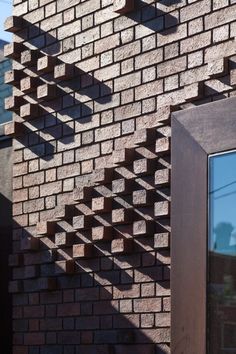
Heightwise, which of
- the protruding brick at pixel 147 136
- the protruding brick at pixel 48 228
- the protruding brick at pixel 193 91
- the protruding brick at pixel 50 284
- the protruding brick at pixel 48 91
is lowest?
the protruding brick at pixel 50 284

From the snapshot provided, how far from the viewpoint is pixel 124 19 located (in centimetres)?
497

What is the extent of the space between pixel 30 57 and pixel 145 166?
1176mm

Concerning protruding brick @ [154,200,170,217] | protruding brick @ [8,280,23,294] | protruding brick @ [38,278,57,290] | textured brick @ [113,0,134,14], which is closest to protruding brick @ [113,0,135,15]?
textured brick @ [113,0,134,14]

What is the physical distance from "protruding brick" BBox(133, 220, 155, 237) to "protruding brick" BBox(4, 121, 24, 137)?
45.5 inches

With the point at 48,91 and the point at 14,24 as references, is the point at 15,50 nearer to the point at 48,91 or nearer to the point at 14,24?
the point at 14,24

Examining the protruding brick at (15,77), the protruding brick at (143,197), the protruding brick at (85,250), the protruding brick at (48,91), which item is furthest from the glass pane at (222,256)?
the protruding brick at (15,77)

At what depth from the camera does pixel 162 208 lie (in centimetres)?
457

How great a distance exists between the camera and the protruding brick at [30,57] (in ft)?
18.0

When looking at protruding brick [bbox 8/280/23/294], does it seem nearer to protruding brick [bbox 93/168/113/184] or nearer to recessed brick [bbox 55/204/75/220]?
recessed brick [bbox 55/204/75/220]

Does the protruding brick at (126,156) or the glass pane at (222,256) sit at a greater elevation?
the protruding brick at (126,156)

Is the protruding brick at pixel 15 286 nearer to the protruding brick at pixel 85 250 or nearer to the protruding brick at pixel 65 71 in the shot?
the protruding brick at pixel 85 250

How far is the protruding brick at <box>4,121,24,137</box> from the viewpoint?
554cm

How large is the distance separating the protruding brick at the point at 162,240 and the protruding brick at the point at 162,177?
0.24 meters

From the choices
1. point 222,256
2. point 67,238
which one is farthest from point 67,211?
point 222,256
